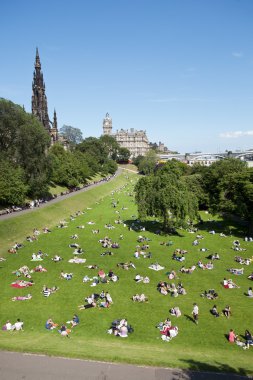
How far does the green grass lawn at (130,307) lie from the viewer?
1697 centimetres

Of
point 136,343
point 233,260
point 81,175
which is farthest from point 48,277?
point 81,175

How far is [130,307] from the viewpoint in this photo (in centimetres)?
2269

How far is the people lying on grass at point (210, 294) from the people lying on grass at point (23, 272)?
13.8 metres

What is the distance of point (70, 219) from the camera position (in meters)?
53.4

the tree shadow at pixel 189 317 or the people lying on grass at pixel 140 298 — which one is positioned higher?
the people lying on grass at pixel 140 298

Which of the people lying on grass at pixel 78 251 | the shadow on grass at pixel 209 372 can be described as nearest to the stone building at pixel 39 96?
the people lying on grass at pixel 78 251

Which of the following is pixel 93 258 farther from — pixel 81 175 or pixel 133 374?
pixel 81 175

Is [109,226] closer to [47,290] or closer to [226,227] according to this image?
[226,227]

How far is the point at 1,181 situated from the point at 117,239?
63.1 ft

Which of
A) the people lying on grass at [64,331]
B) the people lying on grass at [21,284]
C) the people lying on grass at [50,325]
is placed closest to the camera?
the people lying on grass at [64,331]

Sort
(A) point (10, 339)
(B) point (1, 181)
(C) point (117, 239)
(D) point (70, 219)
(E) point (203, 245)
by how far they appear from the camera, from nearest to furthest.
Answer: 1. (A) point (10, 339)
2. (E) point (203, 245)
3. (C) point (117, 239)
4. (B) point (1, 181)
5. (D) point (70, 219)

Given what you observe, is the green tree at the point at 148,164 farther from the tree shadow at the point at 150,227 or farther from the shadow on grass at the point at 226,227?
the tree shadow at the point at 150,227

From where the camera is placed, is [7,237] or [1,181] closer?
[7,237]

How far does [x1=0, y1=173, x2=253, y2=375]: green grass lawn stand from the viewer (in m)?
17.0
